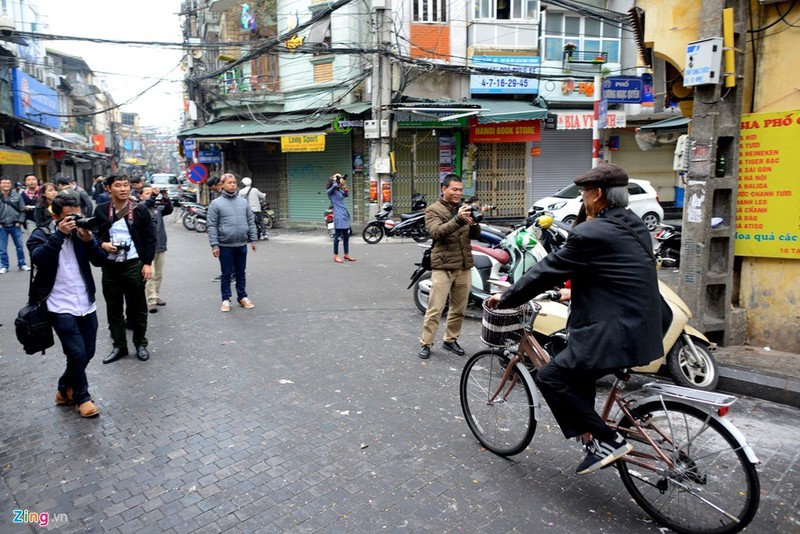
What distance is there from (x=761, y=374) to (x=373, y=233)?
10.8 m

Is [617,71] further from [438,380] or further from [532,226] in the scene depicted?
[438,380]

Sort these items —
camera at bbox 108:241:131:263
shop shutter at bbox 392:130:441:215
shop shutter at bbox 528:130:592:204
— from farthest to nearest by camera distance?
1. shop shutter at bbox 528:130:592:204
2. shop shutter at bbox 392:130:441:215
3. camera at bbox 108:241:131:263

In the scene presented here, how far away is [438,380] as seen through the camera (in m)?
5.09

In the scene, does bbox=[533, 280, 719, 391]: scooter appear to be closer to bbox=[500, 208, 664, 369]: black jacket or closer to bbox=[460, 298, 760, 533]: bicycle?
bbox=[460, 298, 760, 533]: bicycle

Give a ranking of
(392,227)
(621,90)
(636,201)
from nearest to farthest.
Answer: (621,90), (392,227), (636,201)

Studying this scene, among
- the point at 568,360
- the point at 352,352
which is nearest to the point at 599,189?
the point at 568,360

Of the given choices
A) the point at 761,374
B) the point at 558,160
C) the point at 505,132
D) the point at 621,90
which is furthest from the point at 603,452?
the point at 558,160

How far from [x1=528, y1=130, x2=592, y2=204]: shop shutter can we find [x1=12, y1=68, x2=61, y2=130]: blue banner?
17.6 m

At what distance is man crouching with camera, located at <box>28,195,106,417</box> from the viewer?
4137 millimetres

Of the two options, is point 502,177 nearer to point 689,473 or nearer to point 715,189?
point 715,189

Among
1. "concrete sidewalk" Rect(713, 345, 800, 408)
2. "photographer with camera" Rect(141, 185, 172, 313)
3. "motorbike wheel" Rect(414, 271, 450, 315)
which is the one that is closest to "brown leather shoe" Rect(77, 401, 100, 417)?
"photographer with camera" Rect(141, 185, 172, 313)

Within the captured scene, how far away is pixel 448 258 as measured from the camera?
553cm

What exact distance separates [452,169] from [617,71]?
6467 millimetres

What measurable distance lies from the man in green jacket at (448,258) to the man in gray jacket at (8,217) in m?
8.77
